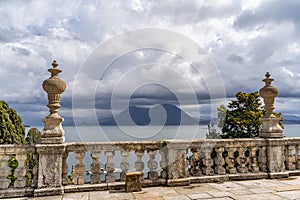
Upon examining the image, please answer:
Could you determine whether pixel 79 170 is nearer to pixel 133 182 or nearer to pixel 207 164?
pixel 133 182

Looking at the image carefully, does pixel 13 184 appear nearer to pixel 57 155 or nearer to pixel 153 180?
pixel 57 155

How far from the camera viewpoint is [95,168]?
19.1ft

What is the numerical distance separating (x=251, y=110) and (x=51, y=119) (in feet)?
42.7

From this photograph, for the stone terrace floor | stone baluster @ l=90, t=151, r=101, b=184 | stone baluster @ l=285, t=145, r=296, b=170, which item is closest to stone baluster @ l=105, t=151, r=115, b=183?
stone baluster @ l=90, t=151, r=101, b=184

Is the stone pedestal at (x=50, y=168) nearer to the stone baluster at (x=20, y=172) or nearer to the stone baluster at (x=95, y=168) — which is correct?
the stone baluster at (x=20, y=172)

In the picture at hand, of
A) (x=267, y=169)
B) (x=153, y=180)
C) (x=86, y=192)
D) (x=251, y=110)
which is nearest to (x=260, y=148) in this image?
(x=267, y=169)

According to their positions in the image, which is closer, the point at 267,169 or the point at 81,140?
the point at 81,140

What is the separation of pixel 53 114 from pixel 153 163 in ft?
8.46

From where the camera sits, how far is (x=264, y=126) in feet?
24.1

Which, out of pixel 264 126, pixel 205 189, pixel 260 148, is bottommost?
pixel 205 189

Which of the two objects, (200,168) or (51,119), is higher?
→ (51,119)

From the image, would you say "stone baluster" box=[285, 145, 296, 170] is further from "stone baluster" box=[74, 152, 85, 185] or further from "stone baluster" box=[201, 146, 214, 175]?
"stone baluster" box=[74, 152, 85, 185]

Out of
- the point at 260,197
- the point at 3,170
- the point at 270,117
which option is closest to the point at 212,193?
the point at 260,197

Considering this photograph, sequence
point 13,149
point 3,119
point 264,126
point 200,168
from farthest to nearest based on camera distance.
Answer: point 3,119 < point 264,126 < point 200,168 < point 13,149
